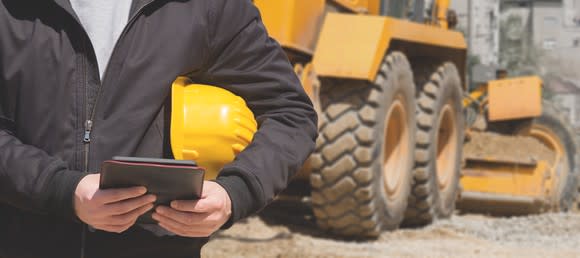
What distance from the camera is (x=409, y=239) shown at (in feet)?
20.2

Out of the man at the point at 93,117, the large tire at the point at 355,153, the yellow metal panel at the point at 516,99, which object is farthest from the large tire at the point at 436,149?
the man at the point at 93,117

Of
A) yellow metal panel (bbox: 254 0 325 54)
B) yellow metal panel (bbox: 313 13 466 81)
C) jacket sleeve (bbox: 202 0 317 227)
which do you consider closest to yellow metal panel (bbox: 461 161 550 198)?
yellow metal panel (bbox: 313 13 466 81)

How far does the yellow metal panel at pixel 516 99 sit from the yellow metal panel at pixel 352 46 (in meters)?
3.50

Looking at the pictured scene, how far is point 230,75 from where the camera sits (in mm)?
1611

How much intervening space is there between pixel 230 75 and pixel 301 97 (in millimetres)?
132

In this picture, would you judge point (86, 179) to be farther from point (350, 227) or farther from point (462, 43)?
point (462, 43)

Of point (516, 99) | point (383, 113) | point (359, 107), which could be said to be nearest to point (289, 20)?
point (359, 107)

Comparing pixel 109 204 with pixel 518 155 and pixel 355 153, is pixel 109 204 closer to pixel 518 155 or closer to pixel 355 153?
pixel 355 153

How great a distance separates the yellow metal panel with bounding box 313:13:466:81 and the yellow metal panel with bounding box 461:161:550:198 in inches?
114

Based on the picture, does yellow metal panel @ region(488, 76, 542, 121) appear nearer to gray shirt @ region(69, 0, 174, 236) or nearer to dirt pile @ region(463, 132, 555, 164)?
dirt pile @ region(463, 132, 555, 164)

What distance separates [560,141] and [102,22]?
8056mm

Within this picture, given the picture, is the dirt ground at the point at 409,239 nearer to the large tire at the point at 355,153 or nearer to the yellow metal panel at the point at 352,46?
the large tire at the point at 355,153

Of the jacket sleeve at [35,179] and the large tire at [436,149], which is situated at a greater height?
the jacket sleeve at [35,179]

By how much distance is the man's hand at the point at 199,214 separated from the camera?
130 cm
